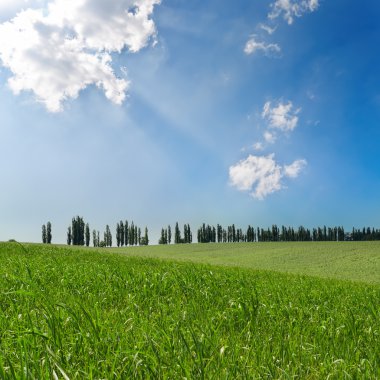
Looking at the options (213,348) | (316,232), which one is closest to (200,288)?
(213,348)

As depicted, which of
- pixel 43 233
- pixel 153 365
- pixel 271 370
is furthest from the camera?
pixel 43 233

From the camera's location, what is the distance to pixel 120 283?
9273 millimetres

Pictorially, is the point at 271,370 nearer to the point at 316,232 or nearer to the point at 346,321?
the point at 346,321

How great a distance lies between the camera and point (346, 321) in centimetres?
639

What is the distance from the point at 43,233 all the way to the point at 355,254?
10835 cm

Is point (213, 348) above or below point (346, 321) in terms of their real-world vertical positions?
above

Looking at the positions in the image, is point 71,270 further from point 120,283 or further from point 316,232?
point 316,232

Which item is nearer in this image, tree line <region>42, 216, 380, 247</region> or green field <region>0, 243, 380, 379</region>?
green field <region>0, 243, 380, 379</region>

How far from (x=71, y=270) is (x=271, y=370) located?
915cm

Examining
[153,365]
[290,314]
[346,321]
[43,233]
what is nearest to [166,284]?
[290,314]

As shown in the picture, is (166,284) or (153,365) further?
(166,284)

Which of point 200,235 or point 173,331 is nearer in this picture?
point 173,331

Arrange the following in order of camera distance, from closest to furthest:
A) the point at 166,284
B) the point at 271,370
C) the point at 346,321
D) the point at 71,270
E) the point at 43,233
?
1. the point at 271,370
2. the point at 346,321
3. the point at 166,284
4. the point at 71,270
5. the point at 43,233

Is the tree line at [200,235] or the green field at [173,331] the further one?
the tree line at [200,235]
